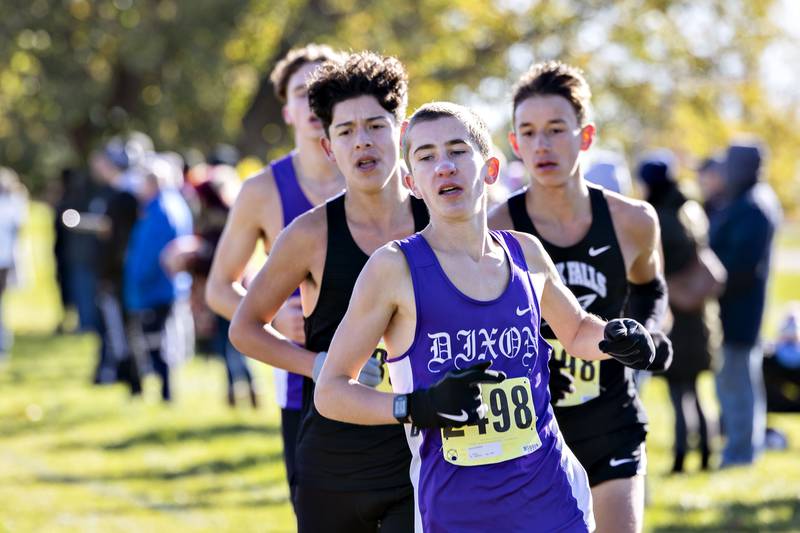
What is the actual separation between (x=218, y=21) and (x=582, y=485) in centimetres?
1847

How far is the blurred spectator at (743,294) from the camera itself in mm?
8719

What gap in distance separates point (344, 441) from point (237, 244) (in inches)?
46.2

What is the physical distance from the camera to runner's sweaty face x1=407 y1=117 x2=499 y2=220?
3297 mm

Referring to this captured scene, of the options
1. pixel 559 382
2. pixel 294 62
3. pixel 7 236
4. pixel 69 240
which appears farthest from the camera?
pixel 69 240

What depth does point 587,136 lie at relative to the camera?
4.68 metres

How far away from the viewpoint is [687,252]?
787 cm

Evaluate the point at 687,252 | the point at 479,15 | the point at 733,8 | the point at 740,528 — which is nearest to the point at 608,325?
the point at 740,528

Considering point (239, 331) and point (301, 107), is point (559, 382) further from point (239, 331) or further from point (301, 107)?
point (301, 107)

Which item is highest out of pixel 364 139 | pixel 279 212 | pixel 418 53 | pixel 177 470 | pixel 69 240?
pixel 418 53

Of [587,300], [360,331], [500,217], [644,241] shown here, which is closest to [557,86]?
[500,217]

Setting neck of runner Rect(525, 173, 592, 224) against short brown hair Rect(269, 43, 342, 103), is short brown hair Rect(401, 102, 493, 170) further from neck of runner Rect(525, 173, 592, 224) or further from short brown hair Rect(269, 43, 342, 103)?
short brown hair Rect(269, 43, 342, 103)

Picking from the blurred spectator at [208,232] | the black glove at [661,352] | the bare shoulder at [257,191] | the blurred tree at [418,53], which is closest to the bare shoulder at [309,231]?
the bare shoulder at [257,191]

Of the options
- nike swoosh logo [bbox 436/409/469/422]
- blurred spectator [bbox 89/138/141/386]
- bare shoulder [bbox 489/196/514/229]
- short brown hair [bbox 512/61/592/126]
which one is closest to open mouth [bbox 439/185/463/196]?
nike swoosh logo [bbox 436/409/469/422]

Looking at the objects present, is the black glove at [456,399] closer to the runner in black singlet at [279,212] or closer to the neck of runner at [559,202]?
the neck of runner at [559,202]
